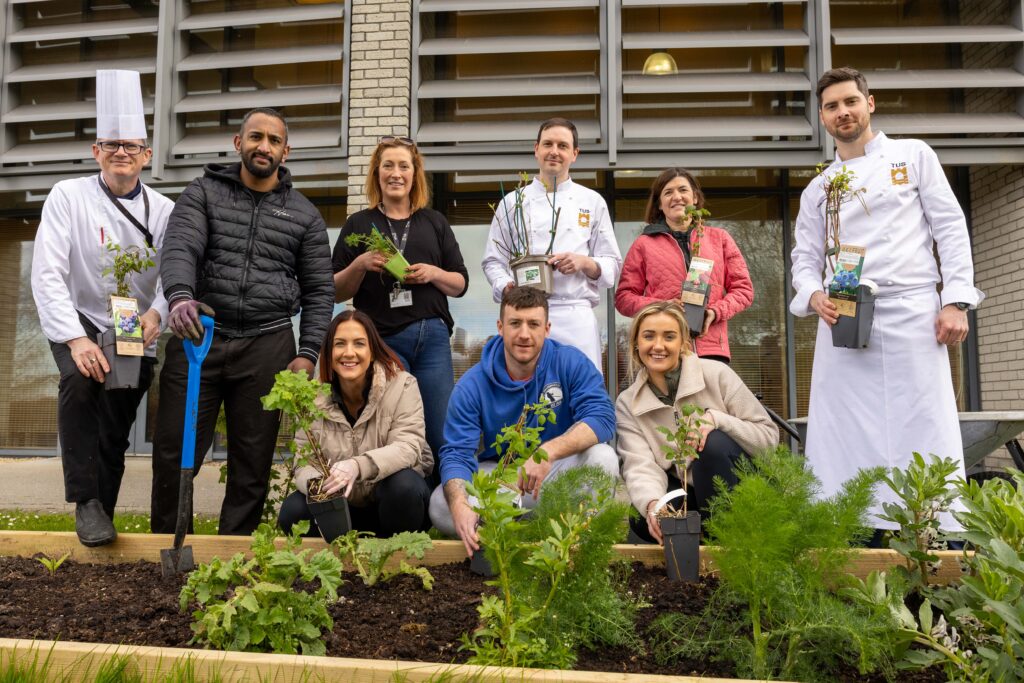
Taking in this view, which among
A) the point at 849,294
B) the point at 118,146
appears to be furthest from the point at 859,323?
the point at 118,146

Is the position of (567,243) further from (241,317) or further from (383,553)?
(383,553)

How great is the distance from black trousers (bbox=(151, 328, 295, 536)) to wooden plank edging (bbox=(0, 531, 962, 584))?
1.16ft

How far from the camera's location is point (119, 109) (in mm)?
2953

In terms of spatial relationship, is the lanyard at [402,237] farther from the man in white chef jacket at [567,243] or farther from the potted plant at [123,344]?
the potted plant at [123,344]

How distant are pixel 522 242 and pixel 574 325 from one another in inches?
18.5

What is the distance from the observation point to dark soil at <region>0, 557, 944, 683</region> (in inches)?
66.3

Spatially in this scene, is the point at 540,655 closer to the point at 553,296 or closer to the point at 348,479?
the point at 348,479

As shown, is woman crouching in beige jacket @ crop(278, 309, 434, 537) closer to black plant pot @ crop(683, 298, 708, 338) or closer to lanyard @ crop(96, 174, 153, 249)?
lanyard @ crop(96, 174, 153, 249)

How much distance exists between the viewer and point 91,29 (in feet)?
21.4

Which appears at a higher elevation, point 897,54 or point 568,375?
point 897,54

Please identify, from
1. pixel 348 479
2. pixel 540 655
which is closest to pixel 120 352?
pixel 348 479

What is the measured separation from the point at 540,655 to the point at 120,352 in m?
1.88

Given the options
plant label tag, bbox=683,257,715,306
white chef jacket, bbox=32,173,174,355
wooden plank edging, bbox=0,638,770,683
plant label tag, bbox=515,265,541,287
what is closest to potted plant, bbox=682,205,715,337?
plant label tag, bbox=683,257,715,306

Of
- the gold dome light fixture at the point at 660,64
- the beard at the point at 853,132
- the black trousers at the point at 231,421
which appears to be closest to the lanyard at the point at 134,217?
the black trousers at the point at 231,421
